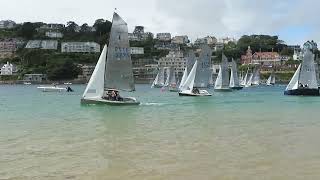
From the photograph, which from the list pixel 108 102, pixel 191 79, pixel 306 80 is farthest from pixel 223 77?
pixel 108 102

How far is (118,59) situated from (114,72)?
46.0 inches

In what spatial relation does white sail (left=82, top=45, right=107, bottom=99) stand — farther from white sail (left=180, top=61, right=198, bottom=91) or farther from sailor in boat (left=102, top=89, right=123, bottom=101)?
white sail (left=180, top=61, right=198, bottom=91)

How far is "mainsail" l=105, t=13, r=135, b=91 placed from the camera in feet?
150

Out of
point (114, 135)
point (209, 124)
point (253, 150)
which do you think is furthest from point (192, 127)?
point (253, 150)

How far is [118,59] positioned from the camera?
151ft

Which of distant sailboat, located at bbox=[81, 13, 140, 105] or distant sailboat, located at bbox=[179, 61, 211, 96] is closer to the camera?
distant sailboat, located at bbox=[81, 13, 140, 105]

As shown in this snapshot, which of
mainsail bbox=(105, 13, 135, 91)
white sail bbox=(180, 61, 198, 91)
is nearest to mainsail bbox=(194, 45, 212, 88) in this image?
white sail bbox=(180, 61, 198, 91)

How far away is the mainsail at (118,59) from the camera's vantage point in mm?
45688

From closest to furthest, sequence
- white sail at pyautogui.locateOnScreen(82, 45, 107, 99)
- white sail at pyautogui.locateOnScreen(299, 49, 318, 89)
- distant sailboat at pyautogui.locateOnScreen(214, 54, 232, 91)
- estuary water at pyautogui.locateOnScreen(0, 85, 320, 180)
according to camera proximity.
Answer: estuary water at pyautogui.locateOnScreen(0, 85, 320, 180), white sail at pyautogui.locateOnScreen(82, 45, 107, 99), white sail at pyautogui.locateOnScreen(299, 49, 318, 89), distant sailboat at pyautogui.locateOnScreen(214, 54, 232, 91)

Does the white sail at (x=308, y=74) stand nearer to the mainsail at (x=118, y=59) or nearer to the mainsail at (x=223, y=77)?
the mainsail at (x=223, y=77)

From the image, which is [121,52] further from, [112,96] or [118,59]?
[112,96]

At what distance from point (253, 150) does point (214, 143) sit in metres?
2.39

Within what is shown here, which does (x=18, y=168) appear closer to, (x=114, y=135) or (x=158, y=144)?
(x=158, y=144)

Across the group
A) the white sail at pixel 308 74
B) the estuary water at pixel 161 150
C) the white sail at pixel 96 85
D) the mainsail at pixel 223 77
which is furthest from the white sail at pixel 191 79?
the estuary water at pixel 161 150
